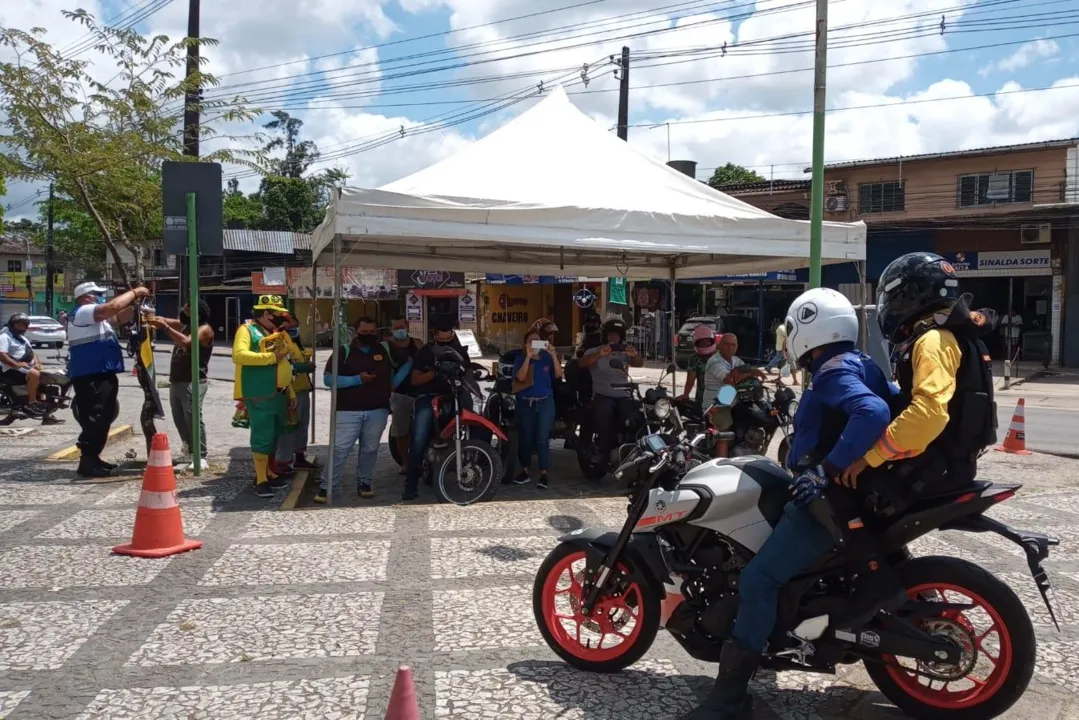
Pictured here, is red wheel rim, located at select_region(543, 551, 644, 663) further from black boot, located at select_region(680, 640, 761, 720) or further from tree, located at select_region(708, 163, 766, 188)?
tree, located at select_region(708, 163, 766, 188)

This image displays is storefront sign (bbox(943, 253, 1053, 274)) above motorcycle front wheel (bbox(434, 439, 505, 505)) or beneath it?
above

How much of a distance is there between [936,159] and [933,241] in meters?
3.95

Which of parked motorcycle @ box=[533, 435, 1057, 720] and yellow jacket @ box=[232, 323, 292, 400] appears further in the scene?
yellow jacket @ box=[232, 323, 292, 400]

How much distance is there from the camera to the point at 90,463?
8633 mm

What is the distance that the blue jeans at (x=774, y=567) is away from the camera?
333 cm

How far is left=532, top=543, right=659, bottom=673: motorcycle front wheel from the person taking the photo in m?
3.86

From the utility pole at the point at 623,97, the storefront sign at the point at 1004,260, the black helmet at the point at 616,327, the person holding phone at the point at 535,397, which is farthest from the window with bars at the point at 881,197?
the person holding phone at the point at 535,397

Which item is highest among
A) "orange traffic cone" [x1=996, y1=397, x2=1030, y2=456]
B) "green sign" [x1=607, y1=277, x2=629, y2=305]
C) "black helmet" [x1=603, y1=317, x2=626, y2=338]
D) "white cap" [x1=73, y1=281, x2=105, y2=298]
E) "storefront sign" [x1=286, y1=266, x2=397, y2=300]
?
"storefront sign" [x1=286, y1=266, x2=397, y2=300]

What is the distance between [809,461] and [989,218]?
25.9 metres

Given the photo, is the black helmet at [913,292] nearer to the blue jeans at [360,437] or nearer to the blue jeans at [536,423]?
the blue jeans at [536,423]

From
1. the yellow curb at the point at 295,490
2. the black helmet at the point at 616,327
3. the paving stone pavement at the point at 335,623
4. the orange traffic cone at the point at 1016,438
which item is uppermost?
the black helmet at the point at 616,327

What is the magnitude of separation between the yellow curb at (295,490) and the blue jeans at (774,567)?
5.07 meters

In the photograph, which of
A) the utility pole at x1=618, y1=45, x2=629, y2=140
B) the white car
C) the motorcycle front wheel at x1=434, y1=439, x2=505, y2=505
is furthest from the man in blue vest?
the white car

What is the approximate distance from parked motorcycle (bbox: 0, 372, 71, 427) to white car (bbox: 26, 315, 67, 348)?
2307 centimetres
